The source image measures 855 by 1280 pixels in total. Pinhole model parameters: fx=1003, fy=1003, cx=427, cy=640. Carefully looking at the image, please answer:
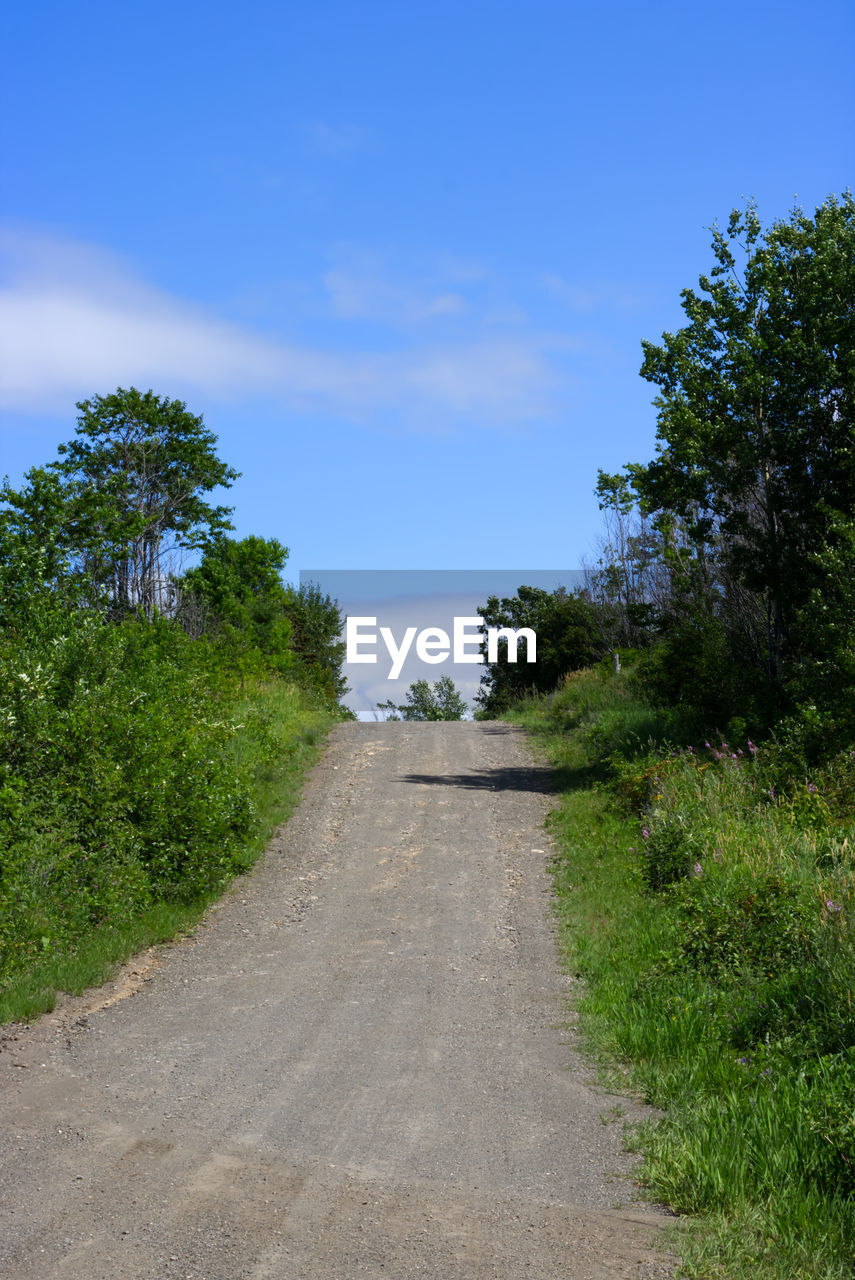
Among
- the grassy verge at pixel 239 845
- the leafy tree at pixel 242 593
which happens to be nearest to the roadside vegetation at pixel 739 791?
the grassy verge at pixel 239 845

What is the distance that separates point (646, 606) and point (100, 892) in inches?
535

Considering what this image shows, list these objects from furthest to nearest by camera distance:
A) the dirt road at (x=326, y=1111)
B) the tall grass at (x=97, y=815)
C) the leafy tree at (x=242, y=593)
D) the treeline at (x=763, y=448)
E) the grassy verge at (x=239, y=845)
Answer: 1. the leafy tree at (x=242, y=593)
2. the treeline at (x=763, y=448)
3. the tall grass at (x=97, y=815)
4. the grassy verge at (x=239, y=845)
5. the dirt road at (x=326, y=1111)

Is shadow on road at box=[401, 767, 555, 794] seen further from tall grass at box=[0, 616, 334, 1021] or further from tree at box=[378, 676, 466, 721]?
tree at box=[378, 676, 466, 721]

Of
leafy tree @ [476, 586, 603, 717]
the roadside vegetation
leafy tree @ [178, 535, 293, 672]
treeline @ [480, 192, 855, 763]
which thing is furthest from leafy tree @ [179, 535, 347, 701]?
treeline @ [480, 192, 855, 763]

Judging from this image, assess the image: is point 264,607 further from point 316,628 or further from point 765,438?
point 765,438

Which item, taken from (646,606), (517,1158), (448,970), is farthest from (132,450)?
(517,1158)

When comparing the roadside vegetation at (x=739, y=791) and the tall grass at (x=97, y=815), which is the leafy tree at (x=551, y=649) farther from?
the tall grass at (x=97, y=815)

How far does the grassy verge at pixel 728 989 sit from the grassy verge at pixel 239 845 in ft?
14.6

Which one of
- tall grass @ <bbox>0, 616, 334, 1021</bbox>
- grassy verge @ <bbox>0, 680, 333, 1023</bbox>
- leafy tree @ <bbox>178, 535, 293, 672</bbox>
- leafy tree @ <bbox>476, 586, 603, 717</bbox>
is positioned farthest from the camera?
leafy tree @ <bbox>178, 535, 293, 672</bbox>

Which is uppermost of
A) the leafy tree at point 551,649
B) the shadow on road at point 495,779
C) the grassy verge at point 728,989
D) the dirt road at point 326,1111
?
the leafy tree at point 551,649

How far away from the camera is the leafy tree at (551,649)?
116ft

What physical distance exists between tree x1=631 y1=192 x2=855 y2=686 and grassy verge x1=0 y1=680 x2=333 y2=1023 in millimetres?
9147

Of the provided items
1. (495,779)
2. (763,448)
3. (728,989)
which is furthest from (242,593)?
(728,989)

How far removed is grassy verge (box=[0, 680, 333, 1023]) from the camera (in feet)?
29.8
